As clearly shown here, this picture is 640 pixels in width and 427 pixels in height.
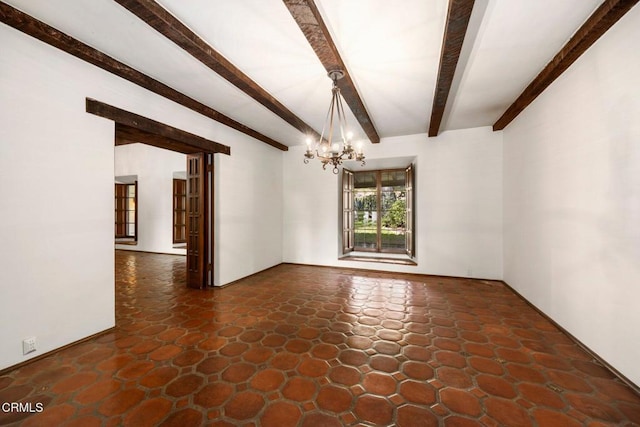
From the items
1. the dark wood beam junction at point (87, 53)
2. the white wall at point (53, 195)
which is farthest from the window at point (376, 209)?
the white wall at point (53, 195)

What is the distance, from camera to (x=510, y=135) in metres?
4.06

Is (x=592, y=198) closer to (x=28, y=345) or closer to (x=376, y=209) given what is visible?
(x=376, y=209)

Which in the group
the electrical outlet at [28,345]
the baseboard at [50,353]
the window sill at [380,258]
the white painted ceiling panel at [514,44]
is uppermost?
the white painted ceiling panel at [514,44]

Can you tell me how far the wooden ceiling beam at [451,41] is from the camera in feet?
5.87

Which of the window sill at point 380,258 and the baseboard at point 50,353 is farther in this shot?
the window sill at point 380,258

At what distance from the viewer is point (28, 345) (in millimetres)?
2062

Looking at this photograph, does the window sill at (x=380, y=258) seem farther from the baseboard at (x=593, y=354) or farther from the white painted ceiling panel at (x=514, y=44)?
the white painted ceiling panel at (x=514, y=44)

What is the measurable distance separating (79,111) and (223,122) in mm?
1948

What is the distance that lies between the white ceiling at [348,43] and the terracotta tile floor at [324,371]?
9.65ft

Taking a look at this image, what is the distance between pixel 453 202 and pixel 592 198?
2547 mm

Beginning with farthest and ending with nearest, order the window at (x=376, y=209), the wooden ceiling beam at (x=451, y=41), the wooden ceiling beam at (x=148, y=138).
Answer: the window at (x=376, y=209) → the wooden ceiling beam at (x=148, y=138) → the wooden ceiling beam at (x=451, y=41)

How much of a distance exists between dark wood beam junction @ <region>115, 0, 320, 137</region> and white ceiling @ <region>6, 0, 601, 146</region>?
0.21ft

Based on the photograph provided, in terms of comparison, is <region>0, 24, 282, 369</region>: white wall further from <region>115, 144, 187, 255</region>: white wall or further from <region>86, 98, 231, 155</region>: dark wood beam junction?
<region>115, 144, 187, 255</region>: white wall

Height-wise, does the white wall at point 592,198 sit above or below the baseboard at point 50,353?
above
